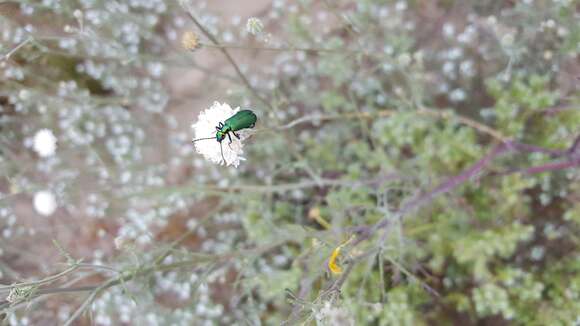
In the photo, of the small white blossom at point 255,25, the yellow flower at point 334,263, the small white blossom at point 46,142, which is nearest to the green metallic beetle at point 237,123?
the small white blossom at point 255,25

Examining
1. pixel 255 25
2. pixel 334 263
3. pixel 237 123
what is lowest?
pixel 334 263

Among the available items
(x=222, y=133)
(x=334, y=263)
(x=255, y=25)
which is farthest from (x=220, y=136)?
(x=334, y=263)

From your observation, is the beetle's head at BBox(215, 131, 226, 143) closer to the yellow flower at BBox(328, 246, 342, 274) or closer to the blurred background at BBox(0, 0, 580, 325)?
the yellow flower at BBox(328, 246, 342, 274)

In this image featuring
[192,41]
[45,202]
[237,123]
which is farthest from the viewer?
[45,202]

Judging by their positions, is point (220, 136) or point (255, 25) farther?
point (255, 25)

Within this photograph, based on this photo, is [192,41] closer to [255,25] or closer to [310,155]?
[255,25]

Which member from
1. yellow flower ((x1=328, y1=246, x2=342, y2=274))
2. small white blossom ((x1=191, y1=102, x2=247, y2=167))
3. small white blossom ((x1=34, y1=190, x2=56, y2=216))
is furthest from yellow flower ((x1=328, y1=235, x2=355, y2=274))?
small white blossom ((x1=34, y1=190, x2=56, y2=216))

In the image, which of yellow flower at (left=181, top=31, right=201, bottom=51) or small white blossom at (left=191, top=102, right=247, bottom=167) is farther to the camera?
yellow flower at (left=181, top=31, right=201, bottom=51)
